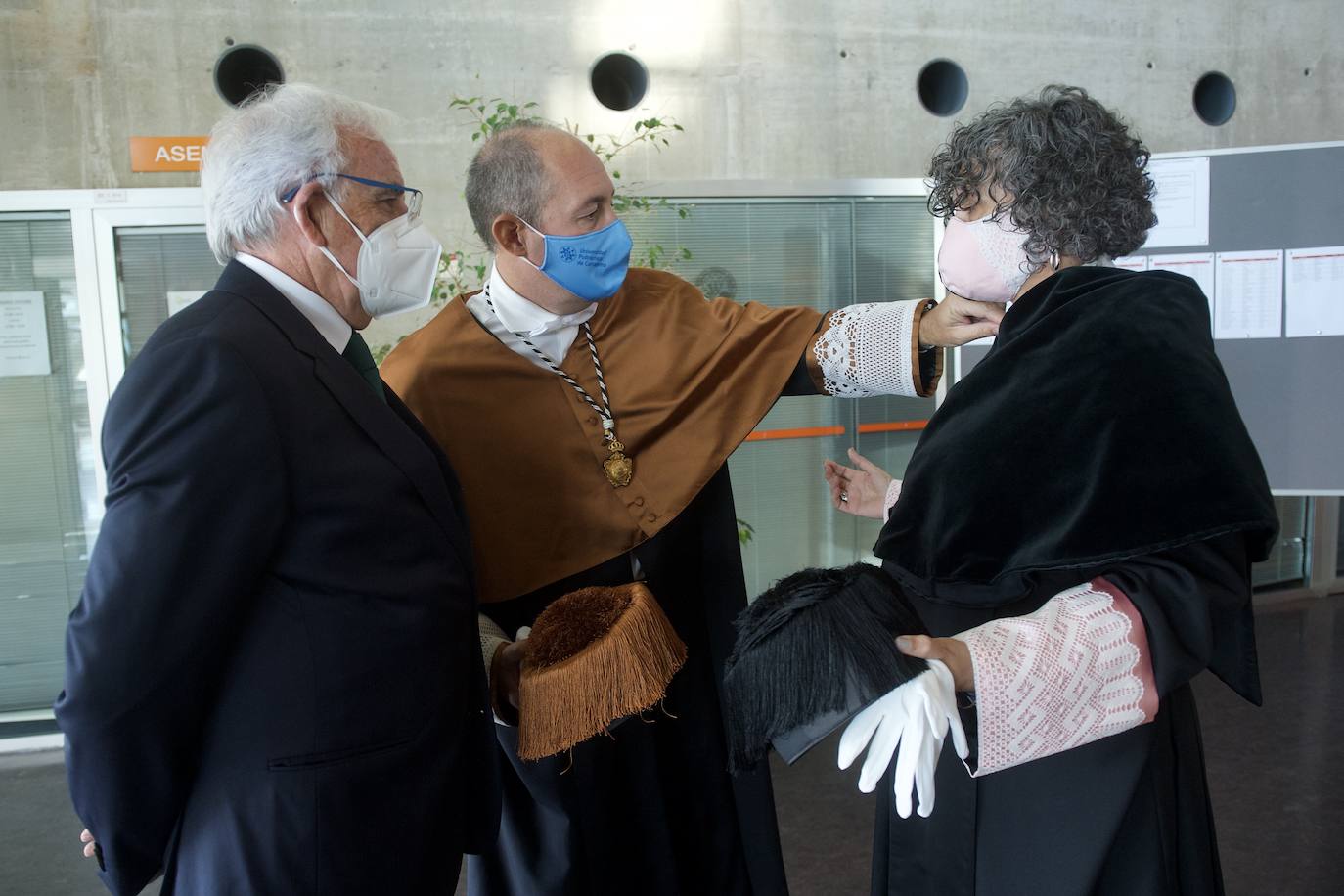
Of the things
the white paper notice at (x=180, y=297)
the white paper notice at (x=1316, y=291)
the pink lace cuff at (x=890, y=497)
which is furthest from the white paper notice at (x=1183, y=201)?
the white paper notice at (x=180, y=297)

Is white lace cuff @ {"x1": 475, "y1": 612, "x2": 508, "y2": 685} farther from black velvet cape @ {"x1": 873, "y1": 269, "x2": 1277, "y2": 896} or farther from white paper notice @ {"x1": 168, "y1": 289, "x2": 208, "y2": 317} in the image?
white paper notice @ {"x1": 168, "y1": 289, "x2": 208, "y2": 317}

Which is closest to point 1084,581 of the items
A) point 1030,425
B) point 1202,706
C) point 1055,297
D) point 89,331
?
point 1030,425

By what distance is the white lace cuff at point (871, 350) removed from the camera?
5.87 ft

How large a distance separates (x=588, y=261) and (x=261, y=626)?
2.99 ft

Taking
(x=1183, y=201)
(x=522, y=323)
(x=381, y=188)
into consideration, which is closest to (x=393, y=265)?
(x=381, y=188)

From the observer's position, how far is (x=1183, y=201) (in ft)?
12.0

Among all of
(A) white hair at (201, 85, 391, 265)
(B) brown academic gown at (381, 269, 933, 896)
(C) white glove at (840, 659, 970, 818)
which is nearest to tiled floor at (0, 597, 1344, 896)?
(B) brown academic gown at (381, 269, 933, 896)

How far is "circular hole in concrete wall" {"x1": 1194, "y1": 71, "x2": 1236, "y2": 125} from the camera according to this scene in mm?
4969

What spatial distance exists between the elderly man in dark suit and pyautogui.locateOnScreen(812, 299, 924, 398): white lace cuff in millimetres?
861

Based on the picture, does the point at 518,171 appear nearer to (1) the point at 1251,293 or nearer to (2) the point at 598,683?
(2) the point at 598,683

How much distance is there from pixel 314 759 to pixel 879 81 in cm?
423

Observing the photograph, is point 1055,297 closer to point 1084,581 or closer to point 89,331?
point 1084,581

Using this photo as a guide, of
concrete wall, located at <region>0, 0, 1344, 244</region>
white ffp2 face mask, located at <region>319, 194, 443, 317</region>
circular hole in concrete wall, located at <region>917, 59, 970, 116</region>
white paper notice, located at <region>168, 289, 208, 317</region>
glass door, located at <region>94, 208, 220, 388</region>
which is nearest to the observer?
white ffp2 face mask, located at <region>319, 194, 443, 317</region>

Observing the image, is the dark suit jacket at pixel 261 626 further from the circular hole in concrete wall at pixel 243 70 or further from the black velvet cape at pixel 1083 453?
the circular hole in concrete wall at pixel 243 70
